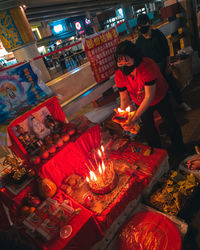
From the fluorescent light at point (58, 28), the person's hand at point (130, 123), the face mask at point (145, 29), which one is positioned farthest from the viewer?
the fluorescent light at point (58, 28)

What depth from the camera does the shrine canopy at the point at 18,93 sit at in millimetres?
2816

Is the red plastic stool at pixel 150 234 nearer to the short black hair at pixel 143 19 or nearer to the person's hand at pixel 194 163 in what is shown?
the person's hand at pixel 194 163

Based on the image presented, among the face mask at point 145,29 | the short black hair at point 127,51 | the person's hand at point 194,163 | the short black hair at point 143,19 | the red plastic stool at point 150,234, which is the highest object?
the short black hair at point 143,19

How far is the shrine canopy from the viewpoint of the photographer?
2.82 m

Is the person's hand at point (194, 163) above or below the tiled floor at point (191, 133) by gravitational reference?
above

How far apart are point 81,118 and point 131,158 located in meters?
1.35

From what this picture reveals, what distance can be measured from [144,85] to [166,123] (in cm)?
105

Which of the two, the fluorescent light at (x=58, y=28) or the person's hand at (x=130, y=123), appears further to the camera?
the fluorescent light at (x=58, y=28)

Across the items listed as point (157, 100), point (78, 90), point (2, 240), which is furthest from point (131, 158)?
point (78, 90)

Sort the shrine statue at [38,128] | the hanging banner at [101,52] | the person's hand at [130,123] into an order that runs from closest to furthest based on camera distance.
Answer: the person's hand at [130,123], the shrine statue at [38,128], the hanging banner at [101,52]

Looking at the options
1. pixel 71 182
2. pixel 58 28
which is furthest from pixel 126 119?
pixel 58 28

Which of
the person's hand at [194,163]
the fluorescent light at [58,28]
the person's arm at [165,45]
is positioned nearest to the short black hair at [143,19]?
the person's arm at [165,45]

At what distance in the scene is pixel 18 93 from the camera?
3.01 m

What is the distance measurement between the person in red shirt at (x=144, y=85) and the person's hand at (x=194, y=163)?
1.66 ft
